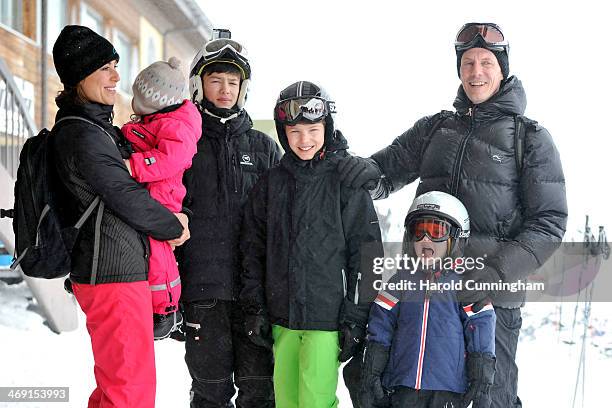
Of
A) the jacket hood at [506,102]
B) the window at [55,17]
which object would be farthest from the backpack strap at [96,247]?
the window at [55,17]

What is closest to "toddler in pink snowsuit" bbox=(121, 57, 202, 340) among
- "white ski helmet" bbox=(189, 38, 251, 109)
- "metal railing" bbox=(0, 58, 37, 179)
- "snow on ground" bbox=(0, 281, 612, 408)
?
"white ski helmet" bbox=(189, 38, 251, 109)

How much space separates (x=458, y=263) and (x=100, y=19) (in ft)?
16.9

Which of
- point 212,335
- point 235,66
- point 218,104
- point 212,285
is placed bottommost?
point 212,335

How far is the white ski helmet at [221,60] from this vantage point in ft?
7.05

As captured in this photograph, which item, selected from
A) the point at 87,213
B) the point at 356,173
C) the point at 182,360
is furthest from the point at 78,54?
the point at 182,360

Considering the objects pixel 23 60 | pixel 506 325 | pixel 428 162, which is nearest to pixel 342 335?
pixel 506 325

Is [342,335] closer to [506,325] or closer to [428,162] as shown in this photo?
[506,325]

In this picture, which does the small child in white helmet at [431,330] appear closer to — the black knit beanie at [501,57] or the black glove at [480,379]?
the black glove at [480,379]

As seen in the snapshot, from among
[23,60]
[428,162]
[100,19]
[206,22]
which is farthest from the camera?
[206,22]

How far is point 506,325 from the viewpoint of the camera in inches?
74.6

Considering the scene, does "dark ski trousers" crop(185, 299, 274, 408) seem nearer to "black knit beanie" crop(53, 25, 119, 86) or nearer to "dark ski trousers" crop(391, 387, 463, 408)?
"dark ski trousers" crop(391, 387, 463, 408)

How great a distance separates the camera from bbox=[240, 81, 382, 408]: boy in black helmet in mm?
1855

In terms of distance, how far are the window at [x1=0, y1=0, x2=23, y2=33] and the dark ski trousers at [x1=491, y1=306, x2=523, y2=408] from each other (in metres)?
4.62

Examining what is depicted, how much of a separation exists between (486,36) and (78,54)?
4.40 ft
